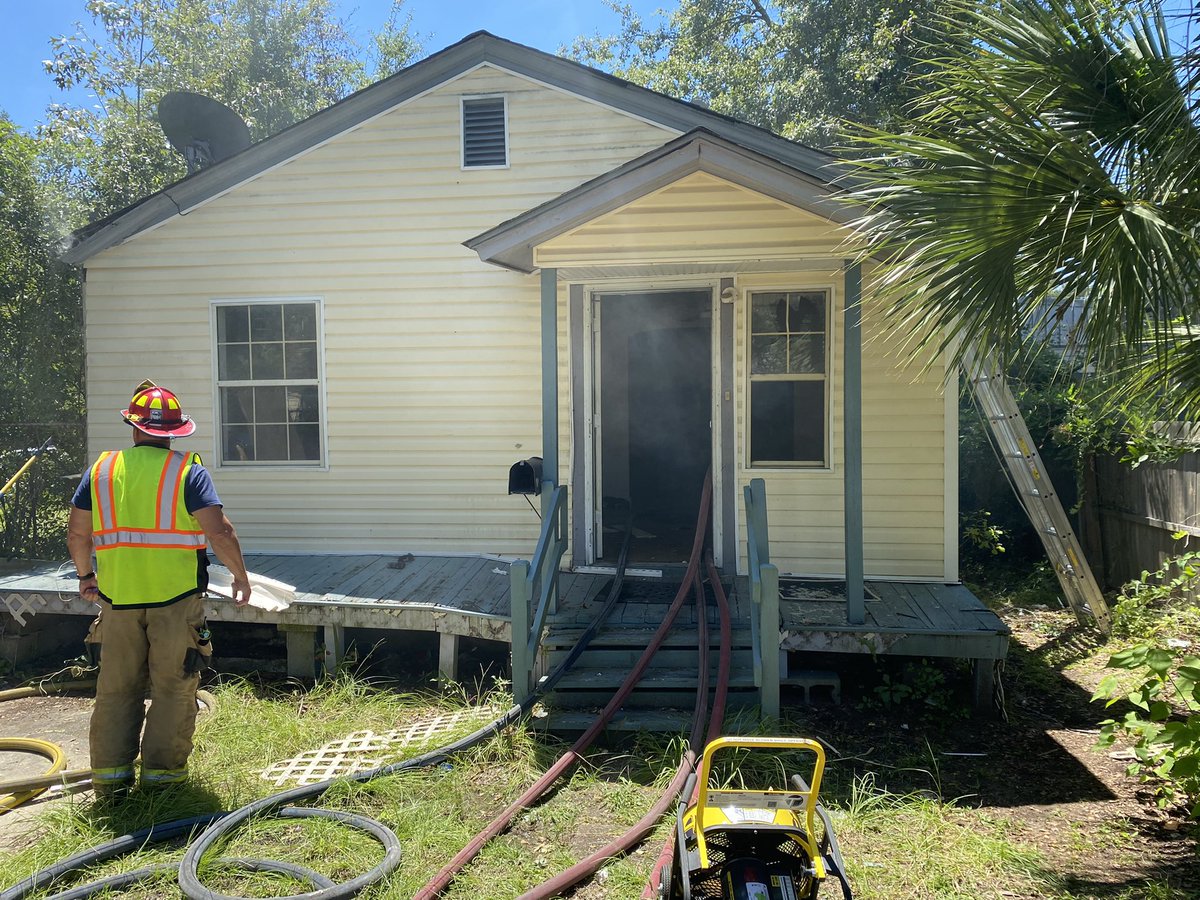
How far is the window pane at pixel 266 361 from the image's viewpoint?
7.47m

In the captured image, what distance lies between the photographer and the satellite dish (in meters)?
8.56

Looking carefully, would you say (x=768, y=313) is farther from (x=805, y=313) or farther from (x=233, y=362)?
(x=233, y=362)

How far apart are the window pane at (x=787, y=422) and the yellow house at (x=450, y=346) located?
0.05 feet

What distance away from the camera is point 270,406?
24.7 feet

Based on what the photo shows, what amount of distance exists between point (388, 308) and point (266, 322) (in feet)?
4.00

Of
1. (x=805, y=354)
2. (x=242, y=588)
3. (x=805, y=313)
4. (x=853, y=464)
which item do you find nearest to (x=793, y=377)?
(x=805, y=354)

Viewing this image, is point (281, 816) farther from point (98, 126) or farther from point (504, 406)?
point (98, 126)

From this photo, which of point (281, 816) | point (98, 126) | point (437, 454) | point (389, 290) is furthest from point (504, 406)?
point (98, 126)

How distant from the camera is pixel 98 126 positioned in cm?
1952

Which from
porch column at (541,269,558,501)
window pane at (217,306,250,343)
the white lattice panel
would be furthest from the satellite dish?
the white lattice panel

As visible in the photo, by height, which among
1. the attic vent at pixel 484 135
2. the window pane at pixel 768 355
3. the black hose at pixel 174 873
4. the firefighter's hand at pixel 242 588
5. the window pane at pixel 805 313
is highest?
the attic vent at pixel 484 135

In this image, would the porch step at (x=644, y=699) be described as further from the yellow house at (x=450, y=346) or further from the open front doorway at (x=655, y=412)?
the open front doorway at (x=655, y=412)

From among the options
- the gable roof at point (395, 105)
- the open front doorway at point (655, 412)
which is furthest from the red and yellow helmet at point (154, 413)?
the open front doorway at point (655, 412)

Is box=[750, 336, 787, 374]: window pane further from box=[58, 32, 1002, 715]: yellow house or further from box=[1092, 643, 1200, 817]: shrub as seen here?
box=[1092, 643, 1200, 817]: shrub
